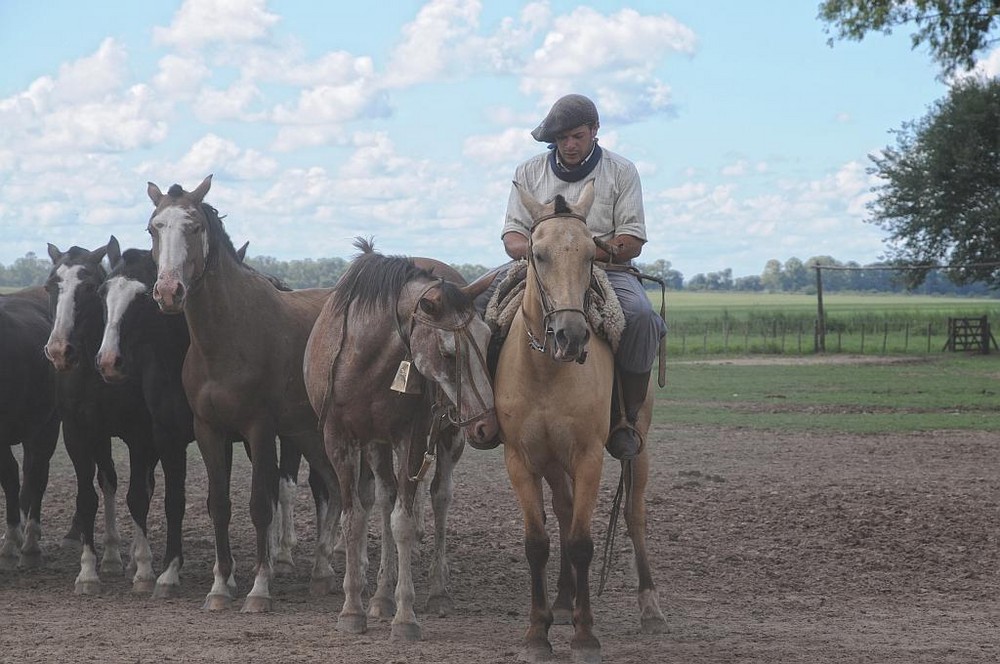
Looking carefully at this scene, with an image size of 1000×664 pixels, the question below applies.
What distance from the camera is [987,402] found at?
2138cm

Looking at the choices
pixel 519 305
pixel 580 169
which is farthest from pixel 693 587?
pixel 580 169

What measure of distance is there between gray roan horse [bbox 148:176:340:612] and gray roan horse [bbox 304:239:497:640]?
559 mm

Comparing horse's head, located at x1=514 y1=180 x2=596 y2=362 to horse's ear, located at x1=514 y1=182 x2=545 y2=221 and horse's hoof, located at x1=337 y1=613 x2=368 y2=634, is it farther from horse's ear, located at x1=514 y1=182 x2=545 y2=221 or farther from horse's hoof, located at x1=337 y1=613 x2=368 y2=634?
horse's hoof, located at x1=337 y1=613 x2=368 y2=634

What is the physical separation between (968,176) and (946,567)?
3643 cm

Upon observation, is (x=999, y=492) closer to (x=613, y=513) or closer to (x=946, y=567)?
(x=946, y=567)

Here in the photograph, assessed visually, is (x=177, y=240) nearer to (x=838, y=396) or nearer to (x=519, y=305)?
(x=519, y=305)

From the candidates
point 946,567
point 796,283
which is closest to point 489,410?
point 946,567

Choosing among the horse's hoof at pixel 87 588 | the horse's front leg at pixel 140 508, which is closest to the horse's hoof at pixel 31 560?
the horse's front leg at pixel 140 508

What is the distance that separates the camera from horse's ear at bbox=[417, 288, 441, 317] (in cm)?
676

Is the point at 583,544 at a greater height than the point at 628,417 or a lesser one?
lesser

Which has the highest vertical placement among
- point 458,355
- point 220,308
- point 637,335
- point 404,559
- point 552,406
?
point 220,308

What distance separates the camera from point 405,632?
6.83 metres

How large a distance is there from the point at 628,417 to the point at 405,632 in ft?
5.81

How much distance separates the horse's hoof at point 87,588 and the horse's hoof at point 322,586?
4.75 feet
